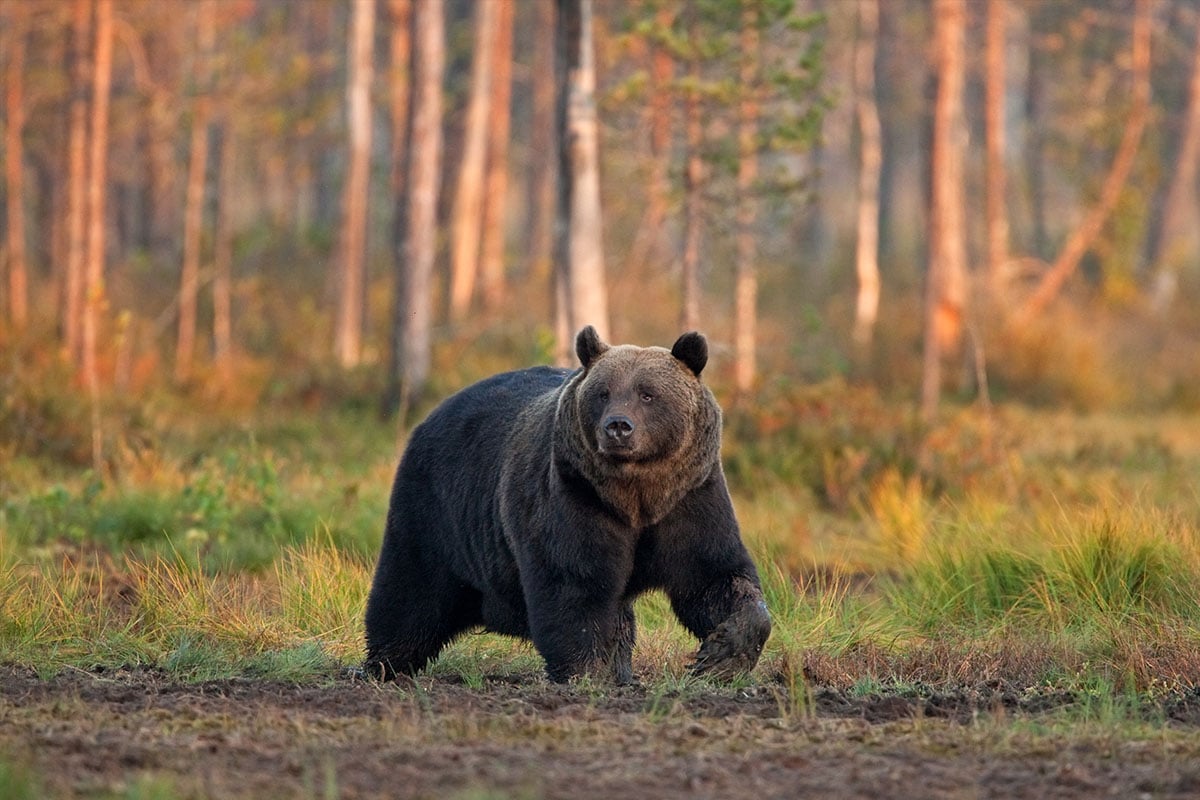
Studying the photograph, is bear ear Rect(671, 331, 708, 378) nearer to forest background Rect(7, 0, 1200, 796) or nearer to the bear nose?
the bear nose

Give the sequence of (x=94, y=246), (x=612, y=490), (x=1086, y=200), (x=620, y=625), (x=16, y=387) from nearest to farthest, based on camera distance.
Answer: (x=612, y=490) → (x=620, y=625) → (x=16, y=387) → (x=94, y=246) → (x=1086, y=200)

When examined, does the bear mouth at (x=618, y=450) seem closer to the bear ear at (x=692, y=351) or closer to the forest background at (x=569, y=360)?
the bear ear at (x=692, y=351)

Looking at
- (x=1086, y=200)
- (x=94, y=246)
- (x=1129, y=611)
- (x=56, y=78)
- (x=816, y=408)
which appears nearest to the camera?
(x=1129, y=611)

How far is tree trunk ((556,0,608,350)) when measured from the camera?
13.3 metres

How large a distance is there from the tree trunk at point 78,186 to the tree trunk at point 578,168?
5771 millimetres

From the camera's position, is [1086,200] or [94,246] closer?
[94,246]

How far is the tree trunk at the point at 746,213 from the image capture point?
1581cm

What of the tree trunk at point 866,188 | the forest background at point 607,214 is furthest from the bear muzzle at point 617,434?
the tree trunk at point 866,188

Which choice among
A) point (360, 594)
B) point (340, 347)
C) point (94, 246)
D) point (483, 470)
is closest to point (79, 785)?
point (483, 470)

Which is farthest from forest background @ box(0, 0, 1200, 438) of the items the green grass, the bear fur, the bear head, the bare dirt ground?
the bare dirt ground

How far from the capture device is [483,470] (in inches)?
275

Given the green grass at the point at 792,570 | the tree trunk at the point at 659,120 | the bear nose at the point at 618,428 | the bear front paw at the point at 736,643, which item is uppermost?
the tree trunk at the point at 659,120

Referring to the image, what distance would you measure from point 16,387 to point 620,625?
7.93 metres

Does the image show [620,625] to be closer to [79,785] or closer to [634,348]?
[634,348]
